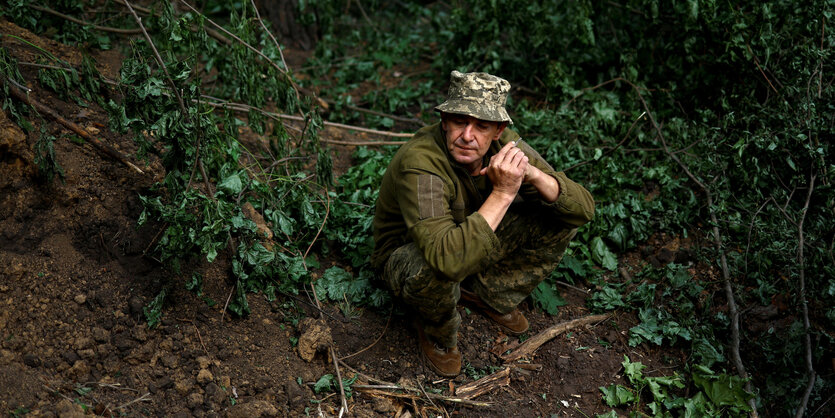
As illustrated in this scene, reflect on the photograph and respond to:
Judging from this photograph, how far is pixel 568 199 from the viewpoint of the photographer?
3195mm

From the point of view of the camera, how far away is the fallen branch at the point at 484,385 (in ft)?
10.9

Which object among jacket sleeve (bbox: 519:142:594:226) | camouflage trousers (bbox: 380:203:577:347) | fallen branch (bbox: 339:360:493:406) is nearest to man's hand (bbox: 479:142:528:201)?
jacket sleeve (bbox: 519:142:594:226)

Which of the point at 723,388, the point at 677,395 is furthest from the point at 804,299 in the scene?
the point at 677,395

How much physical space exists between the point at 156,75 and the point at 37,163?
711 mm

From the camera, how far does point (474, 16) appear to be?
580 centimetres

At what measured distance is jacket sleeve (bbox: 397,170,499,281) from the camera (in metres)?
2.77

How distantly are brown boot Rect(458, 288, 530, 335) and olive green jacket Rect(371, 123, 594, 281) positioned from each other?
41 centimetres

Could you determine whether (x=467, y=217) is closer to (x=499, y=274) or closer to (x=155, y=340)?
(x=499, y=274)

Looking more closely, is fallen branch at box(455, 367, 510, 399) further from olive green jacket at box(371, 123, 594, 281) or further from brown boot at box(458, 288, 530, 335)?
olive green jacket at box(371, 123, 594, 281)

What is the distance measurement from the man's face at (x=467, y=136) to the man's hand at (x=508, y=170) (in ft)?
0.57

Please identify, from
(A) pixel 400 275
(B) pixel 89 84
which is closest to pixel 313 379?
(A) pixel 400 275

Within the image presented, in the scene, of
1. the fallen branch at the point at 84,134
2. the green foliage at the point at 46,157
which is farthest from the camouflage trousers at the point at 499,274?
the green foliage at the point at 46,157

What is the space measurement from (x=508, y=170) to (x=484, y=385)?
124 cm

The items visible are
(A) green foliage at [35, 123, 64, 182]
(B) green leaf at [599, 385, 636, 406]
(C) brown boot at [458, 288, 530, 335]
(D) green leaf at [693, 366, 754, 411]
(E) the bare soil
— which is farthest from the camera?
(C) brown boot at [458, 288, 530, 335]
